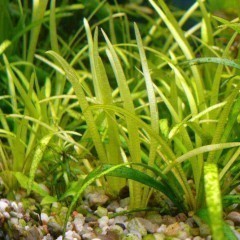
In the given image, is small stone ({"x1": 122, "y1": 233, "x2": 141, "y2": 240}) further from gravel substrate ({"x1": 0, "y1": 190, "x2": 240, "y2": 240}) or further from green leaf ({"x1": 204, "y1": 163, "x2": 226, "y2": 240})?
green leaf ({"x1": 204, "y1": 163, "x2": 226, "y2": 240})

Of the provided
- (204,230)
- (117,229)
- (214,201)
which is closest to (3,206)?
(117,229)

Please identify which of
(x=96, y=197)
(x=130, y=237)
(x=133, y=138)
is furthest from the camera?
(x=96, y=197)

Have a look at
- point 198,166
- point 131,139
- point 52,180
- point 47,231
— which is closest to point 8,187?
point 52,180

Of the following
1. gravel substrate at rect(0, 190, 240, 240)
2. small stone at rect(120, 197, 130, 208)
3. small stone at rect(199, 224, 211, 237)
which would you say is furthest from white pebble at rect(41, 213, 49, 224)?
small stone at rect(199, 224, 211, 237)

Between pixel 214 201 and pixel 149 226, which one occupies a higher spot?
pixel 214 201

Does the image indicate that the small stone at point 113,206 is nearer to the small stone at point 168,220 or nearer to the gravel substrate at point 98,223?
the gravel substrate at point 98,223

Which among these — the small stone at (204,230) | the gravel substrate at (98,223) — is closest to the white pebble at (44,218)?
the gravel substrate at (98,223)

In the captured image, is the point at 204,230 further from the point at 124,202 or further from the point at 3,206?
the point at 3,206

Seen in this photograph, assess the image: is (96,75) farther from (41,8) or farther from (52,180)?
(41,8)

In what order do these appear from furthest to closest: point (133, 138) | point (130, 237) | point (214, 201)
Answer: point (133, 138)
point (130, 237)
point (214, 201)

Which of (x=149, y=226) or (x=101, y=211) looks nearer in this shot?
(x=149, y=226)
